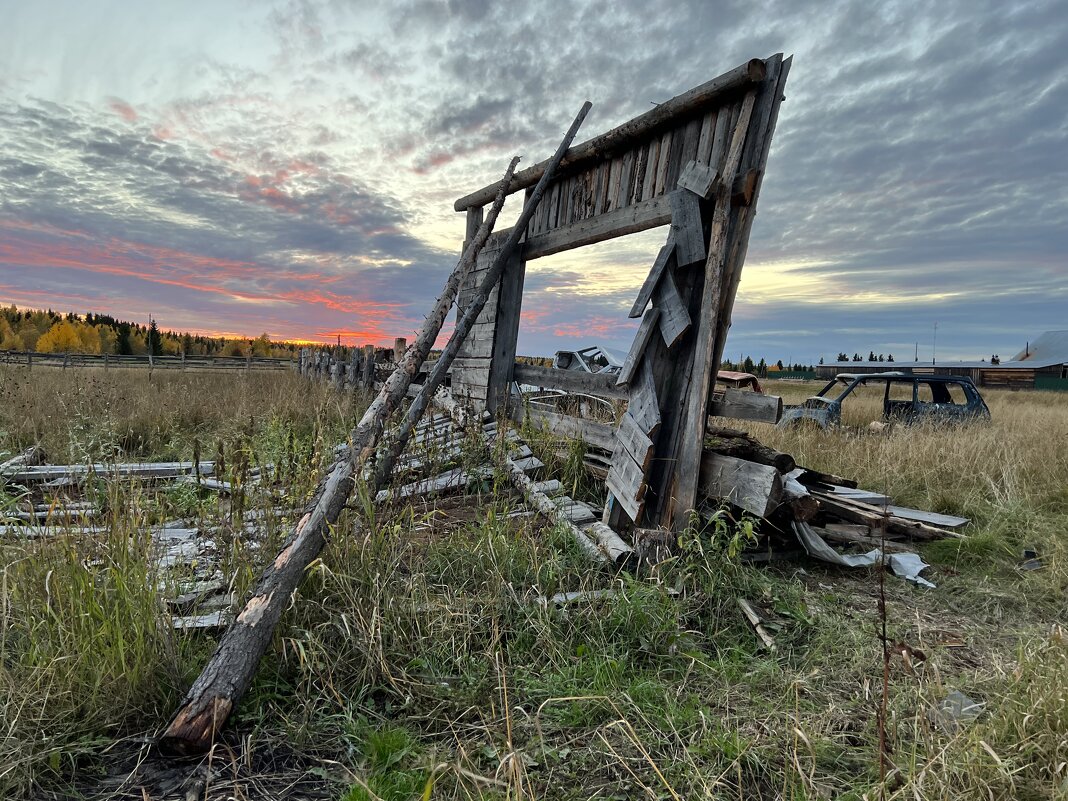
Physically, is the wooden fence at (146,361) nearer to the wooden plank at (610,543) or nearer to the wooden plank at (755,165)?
the wooden plank at (610,543)

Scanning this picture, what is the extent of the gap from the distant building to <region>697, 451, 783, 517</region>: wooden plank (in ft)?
105

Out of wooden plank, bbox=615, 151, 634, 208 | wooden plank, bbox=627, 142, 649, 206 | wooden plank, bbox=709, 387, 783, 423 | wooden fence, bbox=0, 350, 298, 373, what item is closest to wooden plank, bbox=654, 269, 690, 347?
wooden plank, bbox=709, 387, 783, 423

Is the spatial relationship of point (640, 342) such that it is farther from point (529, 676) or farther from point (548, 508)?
point (529, 676)

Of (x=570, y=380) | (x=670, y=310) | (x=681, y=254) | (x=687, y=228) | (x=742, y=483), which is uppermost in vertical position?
(x=687, y=228)

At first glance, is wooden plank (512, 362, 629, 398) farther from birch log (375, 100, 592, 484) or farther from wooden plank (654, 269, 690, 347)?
birch log (375, 100, 592, 484)

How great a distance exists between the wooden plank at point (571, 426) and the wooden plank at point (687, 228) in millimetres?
1764

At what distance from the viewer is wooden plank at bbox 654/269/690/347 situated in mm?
4348

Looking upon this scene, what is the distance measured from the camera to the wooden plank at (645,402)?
14.6 feet

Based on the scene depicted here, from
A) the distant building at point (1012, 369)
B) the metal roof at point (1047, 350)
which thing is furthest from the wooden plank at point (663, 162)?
the metal roof at point (1047, 350)

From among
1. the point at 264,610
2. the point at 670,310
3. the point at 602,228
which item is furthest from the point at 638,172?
the point at 264,610

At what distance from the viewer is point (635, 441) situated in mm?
4617

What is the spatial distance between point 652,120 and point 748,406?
2657mm

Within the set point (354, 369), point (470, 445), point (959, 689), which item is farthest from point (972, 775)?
point (354, 369)

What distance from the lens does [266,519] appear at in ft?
10.5
